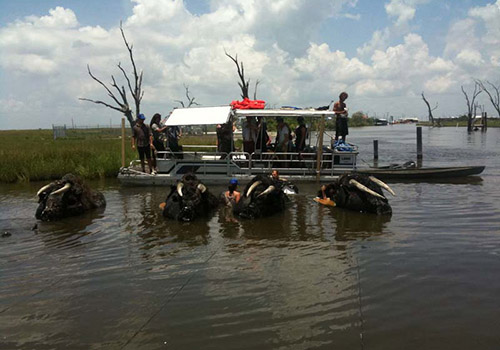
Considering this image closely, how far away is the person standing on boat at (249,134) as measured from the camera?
15.2m

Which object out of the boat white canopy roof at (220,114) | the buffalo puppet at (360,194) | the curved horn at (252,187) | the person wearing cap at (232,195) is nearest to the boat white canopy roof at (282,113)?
the boat white canopy roof at (220,114)

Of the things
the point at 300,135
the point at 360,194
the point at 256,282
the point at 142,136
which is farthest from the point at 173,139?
the point at 256,282

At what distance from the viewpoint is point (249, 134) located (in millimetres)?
15336

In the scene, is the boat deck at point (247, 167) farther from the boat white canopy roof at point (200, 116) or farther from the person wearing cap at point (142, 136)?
the boat white canopy roof at point (200, 116)

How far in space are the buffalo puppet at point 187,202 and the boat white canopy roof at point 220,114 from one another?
4.56m

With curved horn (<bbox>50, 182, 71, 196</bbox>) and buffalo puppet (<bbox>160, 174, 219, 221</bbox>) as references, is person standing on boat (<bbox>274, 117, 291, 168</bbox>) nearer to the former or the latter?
buffalo puppet (<bbox>160, 174, 219, 221</bbox>)

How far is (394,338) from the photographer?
4164 mm

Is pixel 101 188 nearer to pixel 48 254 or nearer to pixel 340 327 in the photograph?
pixel 48 254

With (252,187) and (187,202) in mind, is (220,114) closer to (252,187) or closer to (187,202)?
(252,187)

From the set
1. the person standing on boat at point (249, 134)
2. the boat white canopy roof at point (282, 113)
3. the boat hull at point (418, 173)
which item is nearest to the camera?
the boat white canopy roof at point (282, 113)

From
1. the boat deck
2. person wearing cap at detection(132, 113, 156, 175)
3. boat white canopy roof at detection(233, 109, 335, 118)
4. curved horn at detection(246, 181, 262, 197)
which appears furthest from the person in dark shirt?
curved horn at detection(246, 181, 262, 197)

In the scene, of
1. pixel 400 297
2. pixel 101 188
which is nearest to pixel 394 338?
pixel 400 297

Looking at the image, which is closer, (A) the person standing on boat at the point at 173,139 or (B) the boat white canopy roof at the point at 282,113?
(B) the boat white canopy roof at the point at 282,113

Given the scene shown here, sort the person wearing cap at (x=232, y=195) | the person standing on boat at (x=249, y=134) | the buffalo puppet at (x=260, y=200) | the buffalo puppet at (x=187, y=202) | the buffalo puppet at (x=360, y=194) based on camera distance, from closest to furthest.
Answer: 1. the buffalo puppet at (x=187, y=202)
2. the buffalo puppet at (x=260, y=200)
3. the buffalo puppet at (x=360, y=194)
4. the person wearing cap at (x=232, y=195)
5. the person standing on boat at (x=249, y=134)
